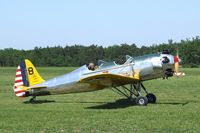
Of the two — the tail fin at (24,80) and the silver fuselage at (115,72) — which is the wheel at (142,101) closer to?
the silver fuselage at (115,72)

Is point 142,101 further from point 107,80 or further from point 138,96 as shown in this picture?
point 107,80

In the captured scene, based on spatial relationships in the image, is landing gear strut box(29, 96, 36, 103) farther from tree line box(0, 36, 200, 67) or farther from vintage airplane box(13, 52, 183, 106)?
tree line box(0, 36, 200, 67)

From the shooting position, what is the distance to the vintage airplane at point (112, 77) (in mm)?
14344

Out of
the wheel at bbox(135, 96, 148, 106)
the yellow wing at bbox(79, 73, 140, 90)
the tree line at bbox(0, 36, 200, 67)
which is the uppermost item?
the tree line at bbox(0, 36, 200, 67)

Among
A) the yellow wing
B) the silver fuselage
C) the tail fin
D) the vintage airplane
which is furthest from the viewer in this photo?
the tail fin

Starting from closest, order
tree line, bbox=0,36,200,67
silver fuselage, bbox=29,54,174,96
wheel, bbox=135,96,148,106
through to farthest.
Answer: wheel, bbox=135,96,148,106, silver fuselage, bbox=29,54,174,96, tree line, bbox=0,36,200,67

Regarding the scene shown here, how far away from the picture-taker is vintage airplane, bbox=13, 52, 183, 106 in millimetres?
14344

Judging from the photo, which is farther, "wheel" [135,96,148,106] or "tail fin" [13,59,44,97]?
"tail fin" [13,59,44,97]

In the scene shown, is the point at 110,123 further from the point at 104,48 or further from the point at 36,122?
the point at 104,48

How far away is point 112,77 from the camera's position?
13.9 metres

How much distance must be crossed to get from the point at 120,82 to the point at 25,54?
375 feet

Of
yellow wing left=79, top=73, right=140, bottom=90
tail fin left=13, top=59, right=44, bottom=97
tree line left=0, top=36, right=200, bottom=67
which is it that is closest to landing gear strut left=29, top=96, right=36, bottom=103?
tail fin left=13, top=59, right=44, bottom=97

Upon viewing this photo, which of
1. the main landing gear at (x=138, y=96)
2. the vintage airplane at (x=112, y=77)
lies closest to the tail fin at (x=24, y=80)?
the vintage airplane at (x=112, y=77)

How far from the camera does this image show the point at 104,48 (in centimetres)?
12656
